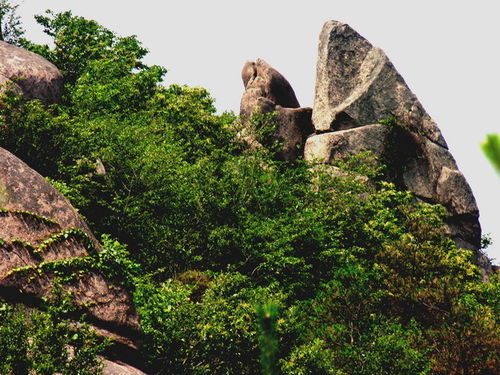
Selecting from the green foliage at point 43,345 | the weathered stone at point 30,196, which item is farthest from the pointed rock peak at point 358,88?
the green foliage at point 43,345

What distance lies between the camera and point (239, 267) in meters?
21.0

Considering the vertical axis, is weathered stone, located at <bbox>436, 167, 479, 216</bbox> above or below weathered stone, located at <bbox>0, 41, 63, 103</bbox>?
above

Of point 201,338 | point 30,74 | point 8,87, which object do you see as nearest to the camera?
point 201,338

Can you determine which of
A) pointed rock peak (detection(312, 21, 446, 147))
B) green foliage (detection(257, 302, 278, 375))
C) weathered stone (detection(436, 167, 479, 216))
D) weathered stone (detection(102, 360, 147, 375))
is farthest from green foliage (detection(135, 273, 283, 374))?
pointed rock peak (detection(312, 21, 446, 147))

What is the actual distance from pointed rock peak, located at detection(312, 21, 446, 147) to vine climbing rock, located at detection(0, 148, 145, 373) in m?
25.4

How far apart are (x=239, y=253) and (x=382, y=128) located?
16.7m

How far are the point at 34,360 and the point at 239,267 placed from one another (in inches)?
522

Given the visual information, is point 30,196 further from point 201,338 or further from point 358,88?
point 358,88

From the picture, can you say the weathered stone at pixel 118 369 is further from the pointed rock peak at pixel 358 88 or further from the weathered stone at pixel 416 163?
the pointed rock peak at pixel 358 88

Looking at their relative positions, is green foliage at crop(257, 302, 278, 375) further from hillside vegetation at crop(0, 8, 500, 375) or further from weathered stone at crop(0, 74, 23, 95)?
weathered stone at crop(0, 74, 23, 95)

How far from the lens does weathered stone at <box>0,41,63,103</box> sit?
24.1 m

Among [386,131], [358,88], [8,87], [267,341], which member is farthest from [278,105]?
[267,341]

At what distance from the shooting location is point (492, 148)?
25.5 inches

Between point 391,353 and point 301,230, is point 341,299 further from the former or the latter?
point 301,230
